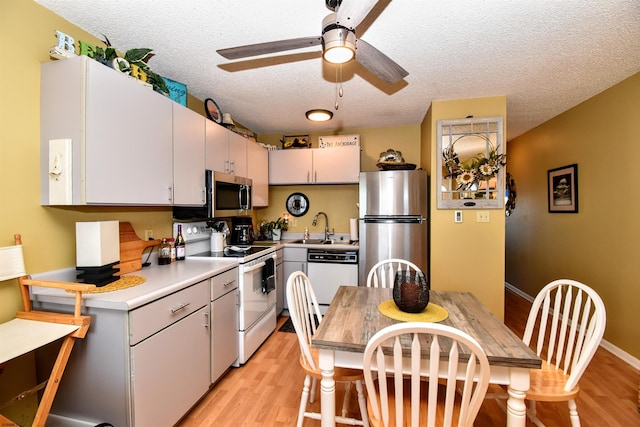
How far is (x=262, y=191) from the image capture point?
3.51 m

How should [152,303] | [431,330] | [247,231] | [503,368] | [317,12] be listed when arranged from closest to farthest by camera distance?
[431,330], [503,368], [152,303], [317,12], [247,231]

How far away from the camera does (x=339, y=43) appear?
135 centimetres

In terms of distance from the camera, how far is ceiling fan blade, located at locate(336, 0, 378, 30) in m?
1.17

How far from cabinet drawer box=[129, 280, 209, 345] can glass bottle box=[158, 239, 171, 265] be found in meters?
0.56

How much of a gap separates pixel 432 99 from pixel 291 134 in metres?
1.92

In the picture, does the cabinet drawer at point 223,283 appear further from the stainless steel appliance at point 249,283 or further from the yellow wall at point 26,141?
the yellow wall at point 26,141

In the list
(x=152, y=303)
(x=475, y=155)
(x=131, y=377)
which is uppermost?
(x=475, y=155)

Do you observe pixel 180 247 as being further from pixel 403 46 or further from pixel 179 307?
pixel 403 46

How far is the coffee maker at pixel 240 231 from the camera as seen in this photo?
10.6ft

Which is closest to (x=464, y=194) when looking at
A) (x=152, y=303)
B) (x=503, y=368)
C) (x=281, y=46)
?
(x=503, y=368)

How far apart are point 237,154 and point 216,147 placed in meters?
0.36

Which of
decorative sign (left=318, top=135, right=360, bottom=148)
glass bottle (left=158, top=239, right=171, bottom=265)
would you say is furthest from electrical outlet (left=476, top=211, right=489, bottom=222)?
glass bottle (left=158, top=239, right=171, bottom=265)

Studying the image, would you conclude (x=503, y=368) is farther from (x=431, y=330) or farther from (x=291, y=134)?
(x=291, y=134)

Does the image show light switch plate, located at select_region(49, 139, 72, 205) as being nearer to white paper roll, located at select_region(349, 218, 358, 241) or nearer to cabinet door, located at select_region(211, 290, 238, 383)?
cabinet door, located at select_region(211, 290, 238, 383)
